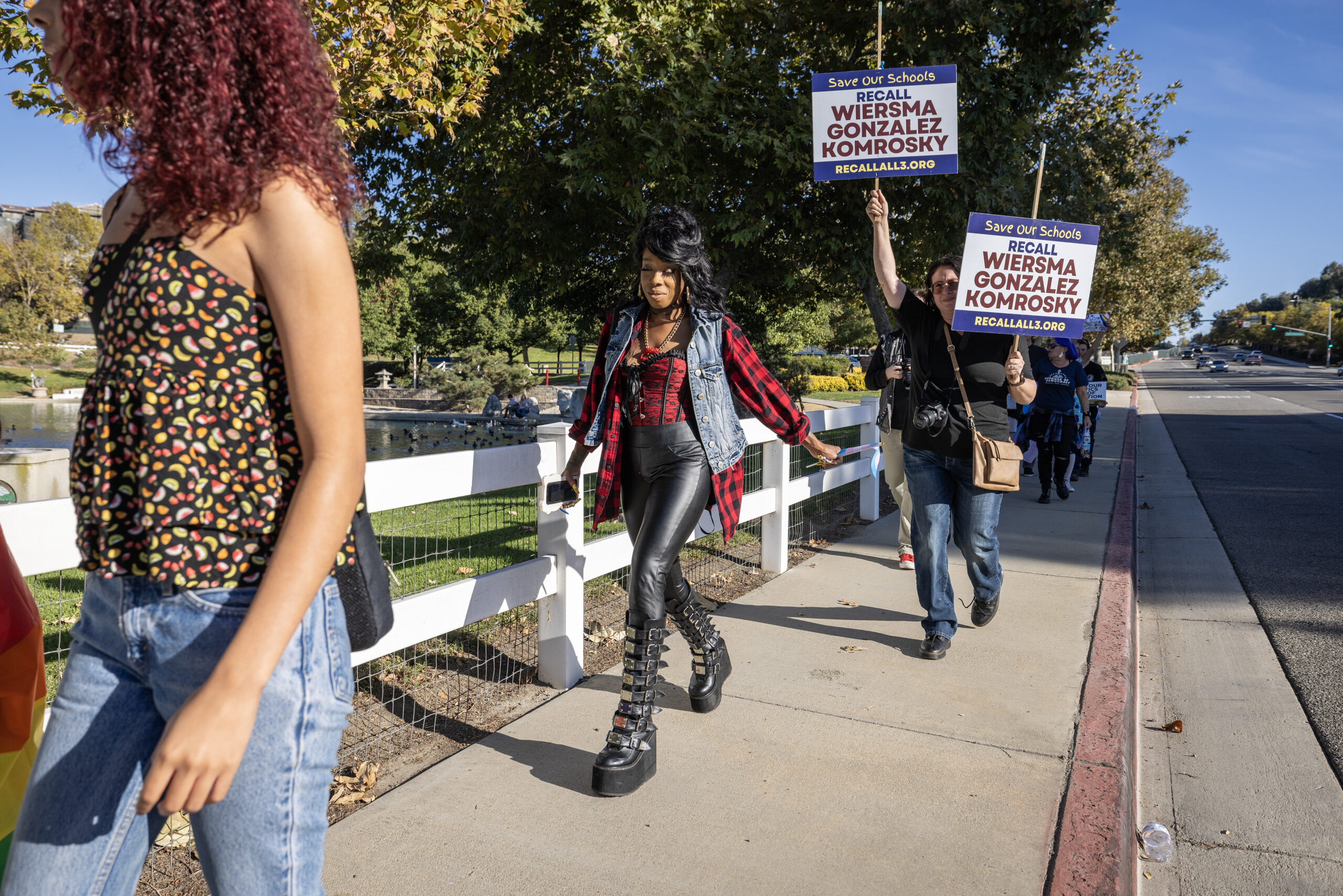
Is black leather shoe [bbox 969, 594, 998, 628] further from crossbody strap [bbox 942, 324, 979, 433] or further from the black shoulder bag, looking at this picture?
the black shoulder bag

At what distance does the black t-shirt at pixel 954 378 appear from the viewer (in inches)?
189

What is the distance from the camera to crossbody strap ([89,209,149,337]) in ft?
4.40

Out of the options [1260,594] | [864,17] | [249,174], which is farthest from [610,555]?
[864,17]

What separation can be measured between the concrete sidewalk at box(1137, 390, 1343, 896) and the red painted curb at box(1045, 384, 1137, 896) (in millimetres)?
198

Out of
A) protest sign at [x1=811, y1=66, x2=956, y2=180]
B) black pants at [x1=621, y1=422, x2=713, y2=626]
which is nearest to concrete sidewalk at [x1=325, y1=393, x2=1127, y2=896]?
black pants at [x1=621, y1=422, x2=713, y2=626]

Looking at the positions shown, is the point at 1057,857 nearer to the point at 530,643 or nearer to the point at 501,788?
the point at 501,788

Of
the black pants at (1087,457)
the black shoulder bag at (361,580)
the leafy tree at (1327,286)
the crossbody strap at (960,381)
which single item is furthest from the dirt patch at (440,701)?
the leafy tree at (1327,286)

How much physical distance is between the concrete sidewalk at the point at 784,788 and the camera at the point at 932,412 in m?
1.22

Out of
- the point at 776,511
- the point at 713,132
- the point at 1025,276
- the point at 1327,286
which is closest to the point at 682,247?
the point at 1025,276

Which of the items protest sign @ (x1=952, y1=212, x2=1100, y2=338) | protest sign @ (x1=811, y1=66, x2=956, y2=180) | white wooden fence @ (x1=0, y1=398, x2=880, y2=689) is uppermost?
protest sign @ (x1=811, y1=66, x2=956, y2=180)

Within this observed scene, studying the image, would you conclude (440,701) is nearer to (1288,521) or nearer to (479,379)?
(1288,521)

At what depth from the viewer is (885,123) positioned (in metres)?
6.06

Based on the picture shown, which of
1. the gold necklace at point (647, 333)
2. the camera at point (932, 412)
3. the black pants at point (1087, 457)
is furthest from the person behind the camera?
the black pants at point (1087, 457)

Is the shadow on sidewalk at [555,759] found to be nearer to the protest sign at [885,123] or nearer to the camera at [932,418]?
the camera at [932,418]
